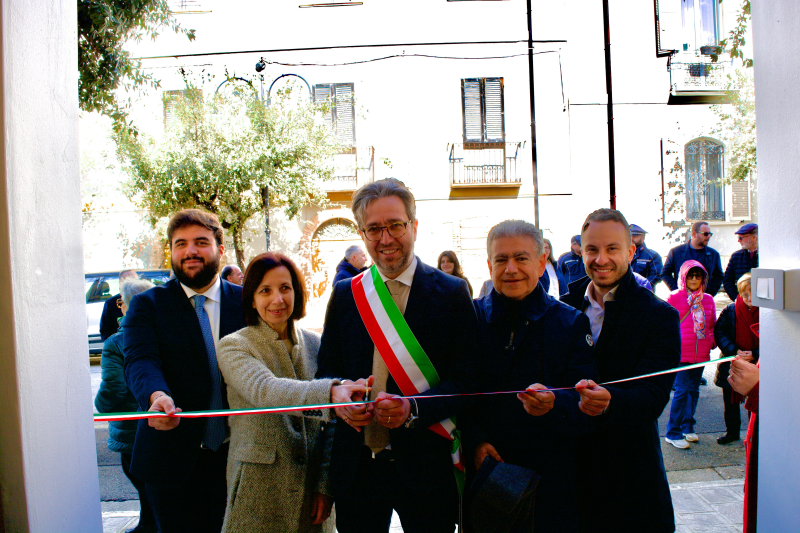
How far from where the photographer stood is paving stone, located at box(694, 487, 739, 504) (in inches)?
132

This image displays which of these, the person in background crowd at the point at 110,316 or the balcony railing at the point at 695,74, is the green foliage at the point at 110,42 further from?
the balcony railing at the point at 695,74

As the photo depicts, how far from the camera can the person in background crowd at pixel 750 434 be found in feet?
6.10

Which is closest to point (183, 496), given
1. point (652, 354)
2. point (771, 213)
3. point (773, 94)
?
point (652, 354)

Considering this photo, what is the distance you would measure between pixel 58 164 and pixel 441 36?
12.7 m

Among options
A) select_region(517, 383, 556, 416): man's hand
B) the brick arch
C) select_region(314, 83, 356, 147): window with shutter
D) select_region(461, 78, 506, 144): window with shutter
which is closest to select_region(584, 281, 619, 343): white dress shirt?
select_region(517, 383, 556, 416): man's hand

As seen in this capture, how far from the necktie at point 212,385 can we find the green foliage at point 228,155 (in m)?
9.91

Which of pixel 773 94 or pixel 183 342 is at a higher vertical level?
pixel 773 94

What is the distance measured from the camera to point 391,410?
169 centimetres

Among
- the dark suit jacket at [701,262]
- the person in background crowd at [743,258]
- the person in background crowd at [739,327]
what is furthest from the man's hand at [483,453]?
the dark suit jacket at [701,262]

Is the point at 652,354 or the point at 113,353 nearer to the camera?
the point at 652,354

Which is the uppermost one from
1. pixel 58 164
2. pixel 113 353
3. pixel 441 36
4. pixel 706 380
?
pixel 441 36

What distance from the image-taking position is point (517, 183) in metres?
13.5

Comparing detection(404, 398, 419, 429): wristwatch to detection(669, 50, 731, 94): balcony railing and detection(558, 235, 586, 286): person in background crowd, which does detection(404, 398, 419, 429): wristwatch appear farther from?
detection(669, 50, 731, 94): balcony railing

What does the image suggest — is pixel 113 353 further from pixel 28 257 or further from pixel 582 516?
pixel 582 516
